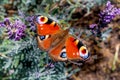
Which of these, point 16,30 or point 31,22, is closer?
point 16,30

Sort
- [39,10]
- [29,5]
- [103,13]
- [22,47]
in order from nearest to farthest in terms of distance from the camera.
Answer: [22,47] → [103,13] → [39,10] → [29,5]

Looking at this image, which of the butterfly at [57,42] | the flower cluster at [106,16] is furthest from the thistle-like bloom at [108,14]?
the butterfly at [57,42]

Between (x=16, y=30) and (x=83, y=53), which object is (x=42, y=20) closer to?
(x=16, y=30)

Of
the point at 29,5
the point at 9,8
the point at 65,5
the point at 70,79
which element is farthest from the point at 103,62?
the point at 9,8

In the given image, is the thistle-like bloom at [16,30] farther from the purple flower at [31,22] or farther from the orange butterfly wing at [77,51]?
the orange butterfly wing at [77,51]

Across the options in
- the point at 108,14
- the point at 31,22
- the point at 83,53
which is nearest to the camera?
the point at 83,53

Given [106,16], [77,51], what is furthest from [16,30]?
[106,16]

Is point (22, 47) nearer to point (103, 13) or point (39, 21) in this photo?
point (39, 21)

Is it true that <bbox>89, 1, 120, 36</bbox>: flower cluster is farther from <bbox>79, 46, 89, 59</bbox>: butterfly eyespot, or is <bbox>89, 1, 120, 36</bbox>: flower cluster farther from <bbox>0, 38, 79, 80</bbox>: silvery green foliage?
<bbox>79, 46, 89, 59</bbox>: butterfly eyespot

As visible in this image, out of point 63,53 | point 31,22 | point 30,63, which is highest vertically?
point 31,22
